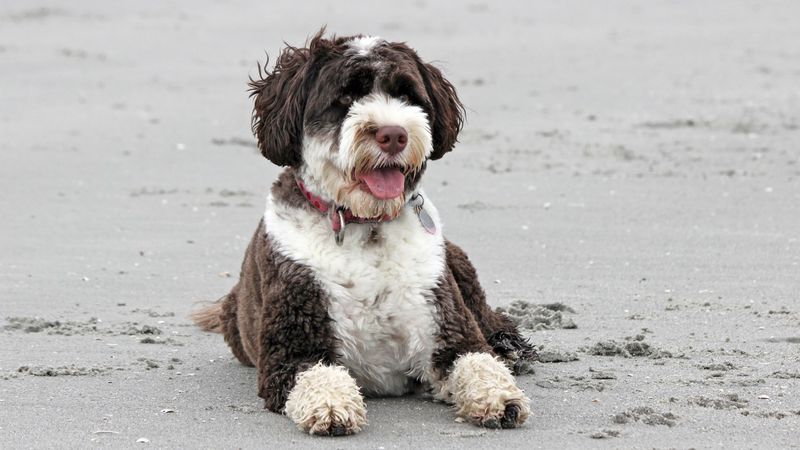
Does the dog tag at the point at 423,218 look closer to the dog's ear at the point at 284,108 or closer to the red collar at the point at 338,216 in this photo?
the red collar at the point at 338,216

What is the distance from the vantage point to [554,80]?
1564cm

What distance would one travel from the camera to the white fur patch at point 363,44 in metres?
5.64

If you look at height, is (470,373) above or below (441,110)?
below

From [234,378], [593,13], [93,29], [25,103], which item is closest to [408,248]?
[234,378]

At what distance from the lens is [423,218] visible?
5.90 meters

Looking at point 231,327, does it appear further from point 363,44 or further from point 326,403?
point 363,44

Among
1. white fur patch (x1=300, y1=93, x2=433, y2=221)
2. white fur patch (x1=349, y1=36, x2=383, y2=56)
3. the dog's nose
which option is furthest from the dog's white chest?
white fur patch (x1=349, y1=36, x2=383, y2=56)

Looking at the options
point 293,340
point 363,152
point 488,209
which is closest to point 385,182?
point 363,152

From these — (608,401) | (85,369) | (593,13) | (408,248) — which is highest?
(593,13)

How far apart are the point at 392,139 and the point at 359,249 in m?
0.53

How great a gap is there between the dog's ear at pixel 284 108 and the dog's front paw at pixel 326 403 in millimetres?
873

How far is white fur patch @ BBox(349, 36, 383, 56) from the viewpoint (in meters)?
5.64

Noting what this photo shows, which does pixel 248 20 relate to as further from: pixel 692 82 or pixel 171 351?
pixel 171 351

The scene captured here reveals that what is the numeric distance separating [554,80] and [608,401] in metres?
10.2
